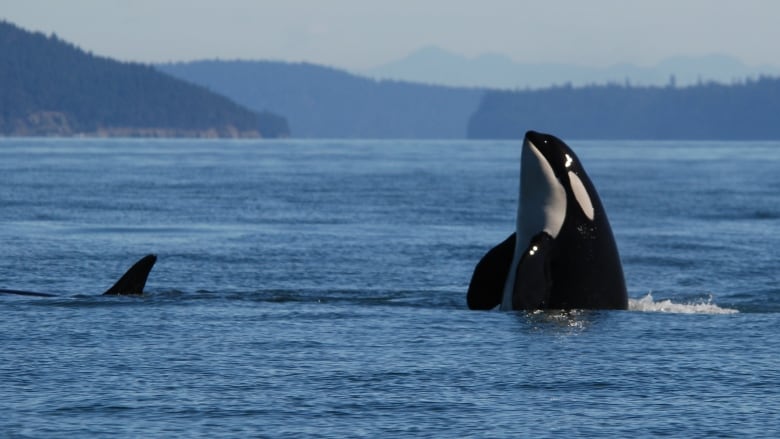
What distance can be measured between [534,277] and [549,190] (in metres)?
1.02

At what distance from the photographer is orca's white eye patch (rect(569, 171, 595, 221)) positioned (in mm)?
15539

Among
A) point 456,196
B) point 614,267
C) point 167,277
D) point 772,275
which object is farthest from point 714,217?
point 614,267

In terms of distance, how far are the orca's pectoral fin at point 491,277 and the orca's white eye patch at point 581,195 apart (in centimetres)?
76

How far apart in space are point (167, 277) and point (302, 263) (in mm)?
3104

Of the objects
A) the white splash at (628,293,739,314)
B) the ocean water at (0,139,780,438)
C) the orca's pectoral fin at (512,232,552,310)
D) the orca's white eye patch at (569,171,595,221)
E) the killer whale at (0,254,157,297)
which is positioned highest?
the orca's white eye patch at (569,171,595,221)

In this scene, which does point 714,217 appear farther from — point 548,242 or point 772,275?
point 548,242

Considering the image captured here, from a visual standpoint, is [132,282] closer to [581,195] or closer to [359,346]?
[359,346]

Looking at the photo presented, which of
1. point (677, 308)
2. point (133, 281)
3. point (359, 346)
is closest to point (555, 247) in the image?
point (359, 346)

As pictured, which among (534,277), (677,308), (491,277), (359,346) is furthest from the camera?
(677,308)

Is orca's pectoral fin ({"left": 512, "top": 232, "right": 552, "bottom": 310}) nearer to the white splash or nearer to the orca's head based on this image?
the orca's head

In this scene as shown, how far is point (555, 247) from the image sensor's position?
50.3ft

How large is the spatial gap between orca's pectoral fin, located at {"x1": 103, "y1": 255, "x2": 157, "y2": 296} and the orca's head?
4.28 meters

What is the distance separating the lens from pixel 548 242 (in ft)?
50.3

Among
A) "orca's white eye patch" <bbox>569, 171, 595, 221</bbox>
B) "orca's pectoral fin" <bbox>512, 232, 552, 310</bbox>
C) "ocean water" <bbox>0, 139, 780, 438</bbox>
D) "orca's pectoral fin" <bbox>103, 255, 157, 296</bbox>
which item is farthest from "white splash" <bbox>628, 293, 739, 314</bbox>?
"orca's pectoral fin" <bbox>103, 255, 157, 296</bbox>
